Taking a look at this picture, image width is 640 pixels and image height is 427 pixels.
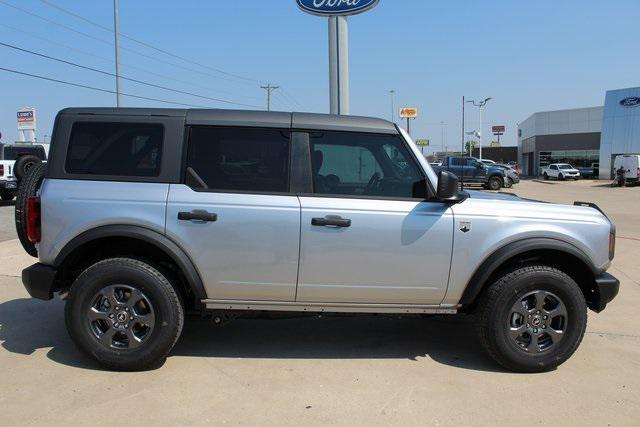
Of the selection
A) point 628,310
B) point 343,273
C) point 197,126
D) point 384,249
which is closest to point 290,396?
point 343,273

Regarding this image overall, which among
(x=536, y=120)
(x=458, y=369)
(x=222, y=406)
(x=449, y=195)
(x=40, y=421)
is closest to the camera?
(x=40, y=421)

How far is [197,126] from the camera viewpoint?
3.97m

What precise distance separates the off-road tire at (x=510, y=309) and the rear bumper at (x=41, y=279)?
10.4 feet

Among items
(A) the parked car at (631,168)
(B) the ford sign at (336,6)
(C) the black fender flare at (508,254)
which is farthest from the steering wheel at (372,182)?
→ (A) the parked car at (631,168)

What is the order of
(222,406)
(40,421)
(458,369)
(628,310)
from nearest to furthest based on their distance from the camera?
(40,421) < (222,406) < (458,369) < (628,310)

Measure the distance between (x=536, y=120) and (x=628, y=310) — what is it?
60331 mm

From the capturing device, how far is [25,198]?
4137 mm

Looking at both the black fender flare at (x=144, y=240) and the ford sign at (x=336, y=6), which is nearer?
the black fender flare at (x=144, y=240)

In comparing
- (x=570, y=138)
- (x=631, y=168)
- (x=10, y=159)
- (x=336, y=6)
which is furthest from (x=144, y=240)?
(x=570, y=138)

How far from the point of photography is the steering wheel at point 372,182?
13.0ft

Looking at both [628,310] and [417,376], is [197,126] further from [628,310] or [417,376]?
[628,310]

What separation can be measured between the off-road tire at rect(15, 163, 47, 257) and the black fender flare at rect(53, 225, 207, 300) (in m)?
0.54

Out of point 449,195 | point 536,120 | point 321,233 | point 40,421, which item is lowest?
point 40,421

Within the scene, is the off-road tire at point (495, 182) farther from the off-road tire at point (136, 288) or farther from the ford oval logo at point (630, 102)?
the off-road tire at point (136, 288)
